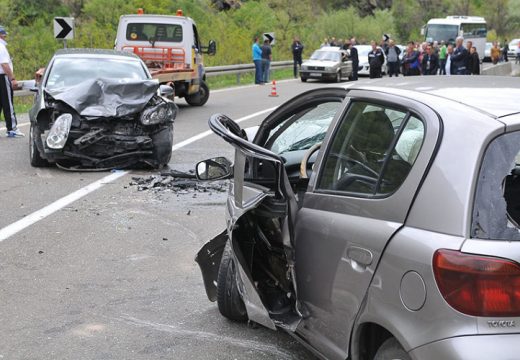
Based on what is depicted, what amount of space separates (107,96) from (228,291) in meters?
6.12

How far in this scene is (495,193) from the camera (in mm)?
2721

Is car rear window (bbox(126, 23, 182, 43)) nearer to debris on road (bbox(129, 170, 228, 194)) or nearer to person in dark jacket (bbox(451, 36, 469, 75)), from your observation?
person in dark jacket (bbox(451, 36, 469, 75))

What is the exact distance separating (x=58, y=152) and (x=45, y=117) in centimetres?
62

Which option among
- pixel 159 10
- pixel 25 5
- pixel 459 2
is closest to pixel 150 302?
pixel 159 10

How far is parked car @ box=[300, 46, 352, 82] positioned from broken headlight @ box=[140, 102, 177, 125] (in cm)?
2093

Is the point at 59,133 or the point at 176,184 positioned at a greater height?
the point at 59,133

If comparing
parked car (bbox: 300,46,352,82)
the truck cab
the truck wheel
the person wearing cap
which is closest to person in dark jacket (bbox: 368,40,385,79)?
parked car (bbox: 300,46,352,82)

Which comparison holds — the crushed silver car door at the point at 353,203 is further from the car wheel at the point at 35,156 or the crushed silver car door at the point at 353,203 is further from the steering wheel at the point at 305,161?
the car wheel at the point at 35,156

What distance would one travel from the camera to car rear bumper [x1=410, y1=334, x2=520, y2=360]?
8.23 ft

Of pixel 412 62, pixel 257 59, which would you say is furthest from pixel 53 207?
pixel 257 59

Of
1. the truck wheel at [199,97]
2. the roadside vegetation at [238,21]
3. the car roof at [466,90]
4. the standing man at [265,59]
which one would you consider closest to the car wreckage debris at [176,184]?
the car roof at [466,90]

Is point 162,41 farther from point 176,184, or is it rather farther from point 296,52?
point 296,52

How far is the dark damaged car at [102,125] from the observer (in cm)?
991

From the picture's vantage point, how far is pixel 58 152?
981 centimetres
